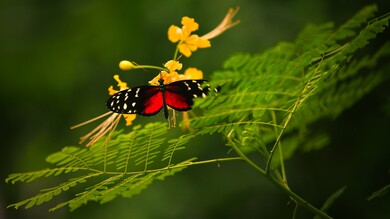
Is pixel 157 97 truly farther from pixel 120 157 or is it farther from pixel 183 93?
pixel 120 157

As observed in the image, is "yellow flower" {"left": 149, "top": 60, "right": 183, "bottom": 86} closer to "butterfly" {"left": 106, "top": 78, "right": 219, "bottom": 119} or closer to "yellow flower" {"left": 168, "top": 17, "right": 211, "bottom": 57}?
"butterfly" {"left": 106, "top": 78, "right": 219, "bottom": 119}

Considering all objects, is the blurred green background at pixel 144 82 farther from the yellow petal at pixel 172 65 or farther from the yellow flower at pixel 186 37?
the yellow petal at pixel 172 65

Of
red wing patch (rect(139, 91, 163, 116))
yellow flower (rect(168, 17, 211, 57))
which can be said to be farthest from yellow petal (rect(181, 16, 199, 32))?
red wing patch (rect(139, 91, 163, 116))

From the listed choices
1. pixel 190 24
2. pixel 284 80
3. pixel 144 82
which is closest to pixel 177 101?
pixel 190 24

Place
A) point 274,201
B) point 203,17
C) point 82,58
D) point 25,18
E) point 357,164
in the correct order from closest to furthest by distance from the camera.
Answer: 1. point 357,164
2. point 274,201
3. point 203,17
4. point 82,58
5. point 25,18

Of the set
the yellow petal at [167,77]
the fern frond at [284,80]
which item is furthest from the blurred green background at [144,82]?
the yellow petal at [167,77]

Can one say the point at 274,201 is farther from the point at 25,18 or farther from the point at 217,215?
the point at 25,18

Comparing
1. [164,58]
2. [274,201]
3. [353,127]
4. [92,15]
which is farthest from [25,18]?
[353,127]
